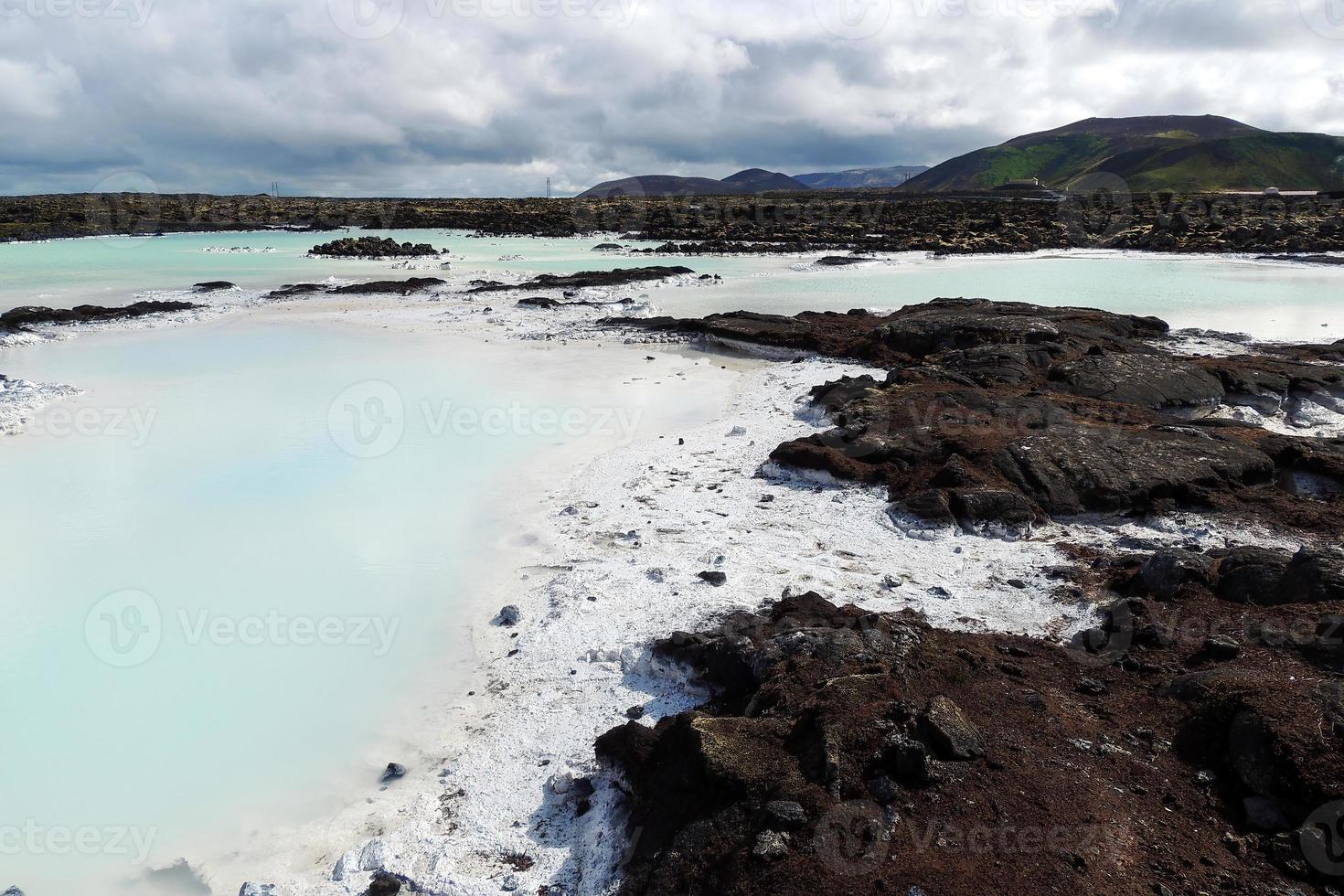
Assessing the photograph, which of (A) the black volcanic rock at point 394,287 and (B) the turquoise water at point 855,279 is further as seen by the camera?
(A) the black volcanic rock at point 394,287

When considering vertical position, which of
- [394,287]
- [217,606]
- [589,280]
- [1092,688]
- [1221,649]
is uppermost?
[589,280]

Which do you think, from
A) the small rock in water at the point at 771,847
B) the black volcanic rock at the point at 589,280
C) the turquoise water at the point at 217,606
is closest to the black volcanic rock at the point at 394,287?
the black volcanic rock at the point at 589,280

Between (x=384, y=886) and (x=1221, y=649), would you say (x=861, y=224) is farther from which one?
(x=384, y=886)

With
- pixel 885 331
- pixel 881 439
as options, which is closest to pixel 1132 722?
pixel 881 439

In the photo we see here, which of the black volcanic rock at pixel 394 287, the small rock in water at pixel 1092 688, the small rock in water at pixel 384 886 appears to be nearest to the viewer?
the small rock in water at pixel 384 886

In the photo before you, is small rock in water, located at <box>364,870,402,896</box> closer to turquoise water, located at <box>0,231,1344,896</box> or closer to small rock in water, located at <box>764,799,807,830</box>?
turquoise water, located at <box>0,231,1344,896</box>

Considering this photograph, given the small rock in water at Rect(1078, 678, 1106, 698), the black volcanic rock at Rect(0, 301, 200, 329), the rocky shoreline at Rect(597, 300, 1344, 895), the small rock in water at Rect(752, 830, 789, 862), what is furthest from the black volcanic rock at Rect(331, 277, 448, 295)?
the small rock in water at Rect(752, 830, 789, 862)

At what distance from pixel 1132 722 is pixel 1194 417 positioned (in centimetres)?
798

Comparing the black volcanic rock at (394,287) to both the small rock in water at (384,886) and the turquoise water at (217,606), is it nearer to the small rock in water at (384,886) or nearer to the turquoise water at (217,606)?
the turquoise water at (217,606)

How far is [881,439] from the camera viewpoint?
874 cm

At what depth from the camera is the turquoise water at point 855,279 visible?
20.3 m

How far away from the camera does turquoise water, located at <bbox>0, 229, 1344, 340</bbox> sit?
66.6 feet

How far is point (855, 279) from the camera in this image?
2811 centimetres

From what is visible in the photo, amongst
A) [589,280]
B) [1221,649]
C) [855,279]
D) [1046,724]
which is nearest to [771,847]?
[1046,724]
